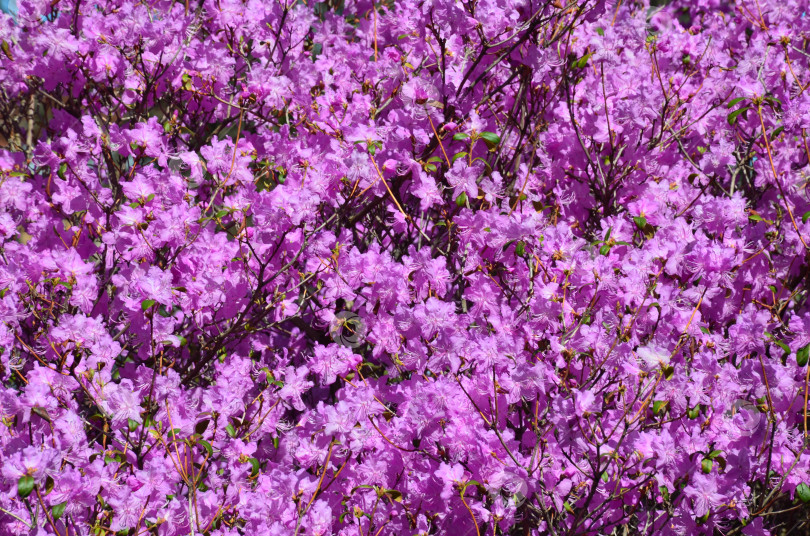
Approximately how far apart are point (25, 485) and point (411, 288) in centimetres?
195

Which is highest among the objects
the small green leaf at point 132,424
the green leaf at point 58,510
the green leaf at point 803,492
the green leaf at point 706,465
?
the green leaf at point 803,492

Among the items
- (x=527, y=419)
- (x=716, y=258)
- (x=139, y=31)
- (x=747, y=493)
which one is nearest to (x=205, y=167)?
(x=139, y=31)

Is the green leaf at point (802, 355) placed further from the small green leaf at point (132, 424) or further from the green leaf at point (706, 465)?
the small green leaf at point (132, 424)

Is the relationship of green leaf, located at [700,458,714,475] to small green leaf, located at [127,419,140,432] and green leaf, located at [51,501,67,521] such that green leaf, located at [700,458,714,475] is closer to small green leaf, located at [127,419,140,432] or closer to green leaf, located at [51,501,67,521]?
small green leaf, located at [127,419,140,432]

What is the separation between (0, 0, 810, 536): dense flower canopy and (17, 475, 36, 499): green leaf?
19 millimetres

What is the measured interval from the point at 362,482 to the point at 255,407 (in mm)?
833

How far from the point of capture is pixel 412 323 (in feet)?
11.8

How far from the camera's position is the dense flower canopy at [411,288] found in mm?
3254

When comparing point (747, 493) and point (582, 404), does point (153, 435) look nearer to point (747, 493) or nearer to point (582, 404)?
point (582, 404)

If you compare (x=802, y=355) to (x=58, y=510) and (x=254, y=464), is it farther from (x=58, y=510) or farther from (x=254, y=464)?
(x=58, y=510)

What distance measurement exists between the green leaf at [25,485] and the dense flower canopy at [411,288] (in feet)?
0.06

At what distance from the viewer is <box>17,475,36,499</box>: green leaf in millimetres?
2689

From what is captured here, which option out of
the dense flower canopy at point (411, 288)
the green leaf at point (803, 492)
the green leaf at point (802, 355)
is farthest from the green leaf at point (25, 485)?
the green leaf at point (802, 355)

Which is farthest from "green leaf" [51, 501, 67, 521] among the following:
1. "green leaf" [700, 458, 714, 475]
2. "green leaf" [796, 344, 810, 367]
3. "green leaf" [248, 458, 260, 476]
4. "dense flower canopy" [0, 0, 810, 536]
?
"green leaf" [796, 344, 810, 367]
